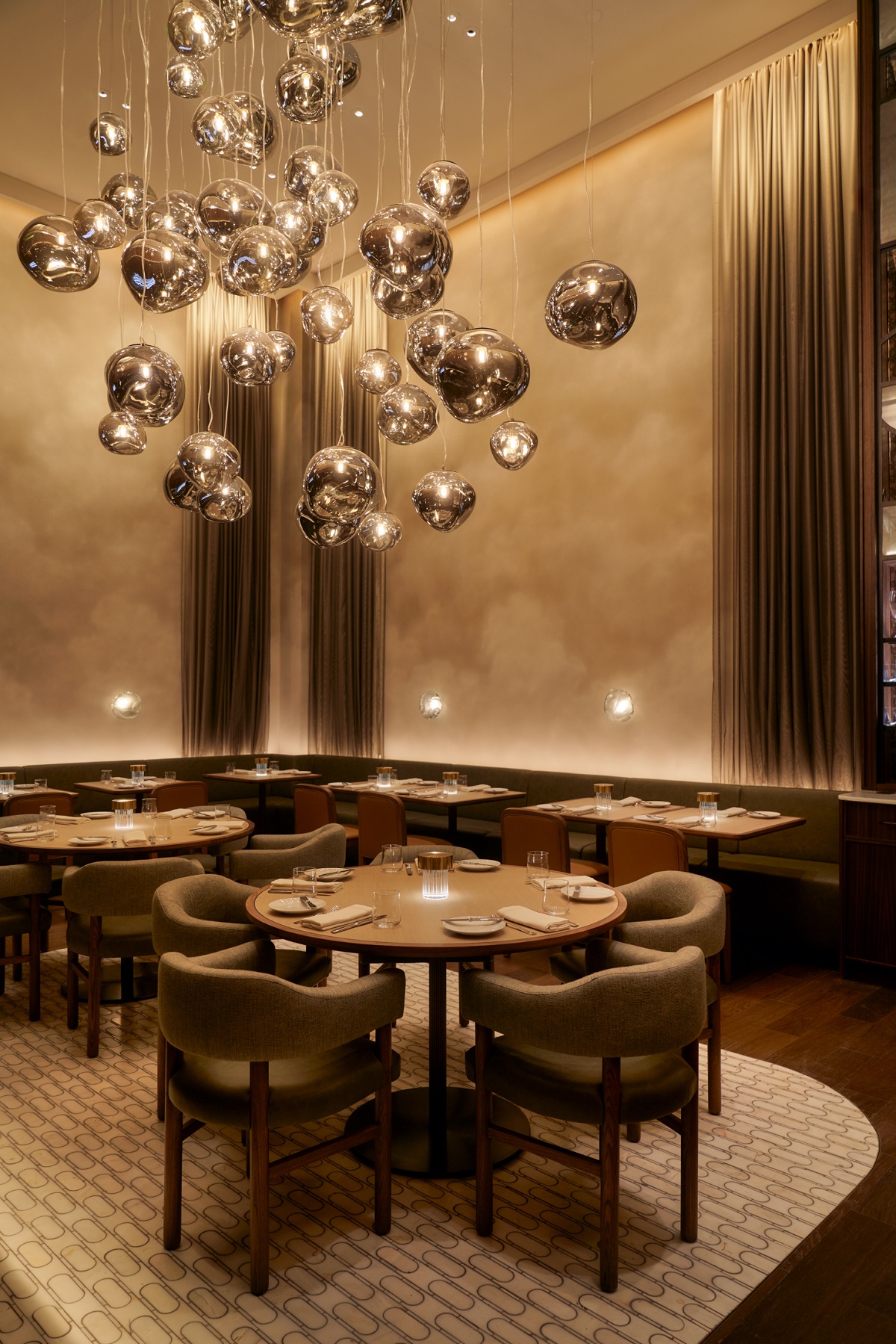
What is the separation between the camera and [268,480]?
978 cm

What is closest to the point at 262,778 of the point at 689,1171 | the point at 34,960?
the point at 34,960

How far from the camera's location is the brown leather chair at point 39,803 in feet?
17.9

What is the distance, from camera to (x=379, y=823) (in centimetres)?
622

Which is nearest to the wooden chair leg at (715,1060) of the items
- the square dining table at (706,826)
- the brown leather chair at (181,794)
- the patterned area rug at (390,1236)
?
the patterned area rug at (390,1236)

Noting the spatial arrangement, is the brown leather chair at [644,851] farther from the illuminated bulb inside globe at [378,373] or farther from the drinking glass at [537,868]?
the illuminated bulb inside globe at [378,373]

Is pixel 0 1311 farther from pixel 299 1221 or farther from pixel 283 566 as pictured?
pixel 283 566

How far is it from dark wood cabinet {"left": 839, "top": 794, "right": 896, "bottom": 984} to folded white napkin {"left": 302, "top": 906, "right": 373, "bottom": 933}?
318 cm

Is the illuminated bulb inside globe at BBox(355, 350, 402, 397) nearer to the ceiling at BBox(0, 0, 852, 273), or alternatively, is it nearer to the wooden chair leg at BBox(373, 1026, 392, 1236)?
the ceiling at BBox(0, 0, 852, 273)

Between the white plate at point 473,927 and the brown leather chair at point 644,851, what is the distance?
1.96m

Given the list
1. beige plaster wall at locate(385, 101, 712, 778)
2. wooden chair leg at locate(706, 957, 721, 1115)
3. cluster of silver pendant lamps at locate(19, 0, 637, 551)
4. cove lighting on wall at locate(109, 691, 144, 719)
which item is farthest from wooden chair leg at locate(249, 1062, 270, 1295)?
cove lighting on wall at locate(109, 691, 144, 719)

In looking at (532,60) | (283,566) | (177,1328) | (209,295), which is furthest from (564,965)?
(209,295)

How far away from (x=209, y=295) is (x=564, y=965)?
8.20 metres

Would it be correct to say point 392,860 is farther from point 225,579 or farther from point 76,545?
point 225,579

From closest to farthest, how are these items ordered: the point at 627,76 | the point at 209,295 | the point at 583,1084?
the point at 583,1084 → the point at 627,76 → the point at 209,295
